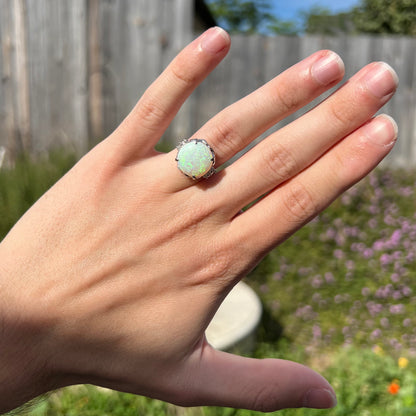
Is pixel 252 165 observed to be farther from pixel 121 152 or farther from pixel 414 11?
pixel 414 11

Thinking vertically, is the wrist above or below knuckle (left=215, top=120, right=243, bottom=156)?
below

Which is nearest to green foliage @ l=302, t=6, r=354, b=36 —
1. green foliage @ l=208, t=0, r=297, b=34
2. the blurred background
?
green foliage @ l=208, t=0, r=297, b=34

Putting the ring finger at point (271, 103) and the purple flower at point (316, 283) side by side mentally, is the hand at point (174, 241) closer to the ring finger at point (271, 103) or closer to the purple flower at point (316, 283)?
the ring finger at point (271, 103)

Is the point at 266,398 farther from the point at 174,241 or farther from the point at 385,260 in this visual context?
the point at 385,260

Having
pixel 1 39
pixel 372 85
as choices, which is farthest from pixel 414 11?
pixel 372 85

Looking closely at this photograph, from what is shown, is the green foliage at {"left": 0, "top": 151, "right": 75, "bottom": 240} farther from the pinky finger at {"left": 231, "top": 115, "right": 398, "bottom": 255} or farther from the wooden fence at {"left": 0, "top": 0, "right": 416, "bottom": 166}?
the pinky finger at {"left": 231, "top": 115, "right": 398, "bottom": 255}

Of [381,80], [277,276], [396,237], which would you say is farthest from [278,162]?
[396,237]
